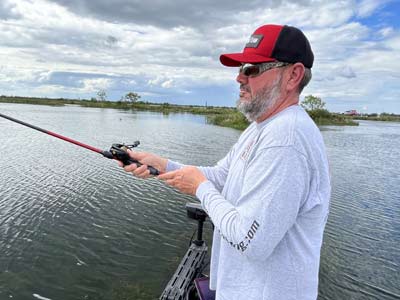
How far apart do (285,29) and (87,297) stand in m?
6.09

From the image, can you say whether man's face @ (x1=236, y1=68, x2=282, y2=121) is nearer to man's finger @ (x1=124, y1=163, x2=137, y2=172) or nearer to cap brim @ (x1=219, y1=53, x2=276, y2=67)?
cap brim @ (x1=219, y1=53, x2=276, y2=67)

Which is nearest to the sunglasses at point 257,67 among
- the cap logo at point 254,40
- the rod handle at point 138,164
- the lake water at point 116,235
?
the cap logo at point 254,40

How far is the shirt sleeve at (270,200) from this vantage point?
1.60 meters

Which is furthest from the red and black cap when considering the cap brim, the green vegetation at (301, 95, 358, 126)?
the green vegetation at (301, 95, 358, 126)

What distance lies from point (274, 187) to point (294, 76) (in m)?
0.66

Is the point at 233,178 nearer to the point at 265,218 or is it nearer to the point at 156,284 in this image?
the point at 265,218

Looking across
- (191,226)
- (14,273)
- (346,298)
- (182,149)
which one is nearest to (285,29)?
(346,298)

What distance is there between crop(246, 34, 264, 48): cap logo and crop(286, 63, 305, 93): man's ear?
0.23 meters

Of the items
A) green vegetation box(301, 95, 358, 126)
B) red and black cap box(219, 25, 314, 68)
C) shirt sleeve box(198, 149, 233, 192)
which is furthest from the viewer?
green vegetation box(301, 95, 358, 126)

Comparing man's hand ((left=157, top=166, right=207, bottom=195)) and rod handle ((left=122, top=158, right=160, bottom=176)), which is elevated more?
man's hand ((left=157, top=166, right=207, bottom=195))

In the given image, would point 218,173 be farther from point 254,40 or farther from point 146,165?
point 254,40

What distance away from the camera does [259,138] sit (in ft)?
5.90

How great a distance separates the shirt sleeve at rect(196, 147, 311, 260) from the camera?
5.24 feet

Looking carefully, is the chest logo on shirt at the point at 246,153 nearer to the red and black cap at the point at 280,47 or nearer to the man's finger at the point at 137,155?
the red and black cap at the point at 280,47
